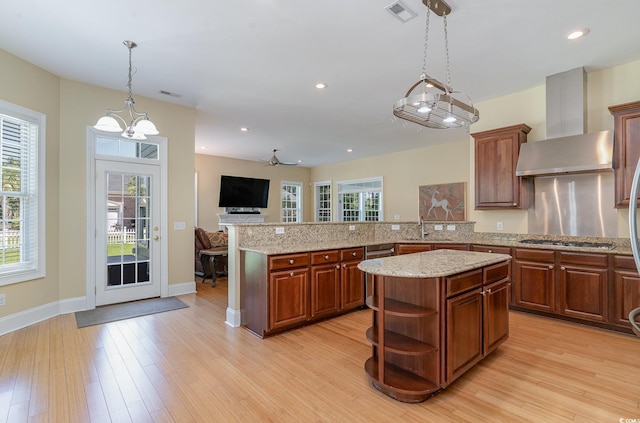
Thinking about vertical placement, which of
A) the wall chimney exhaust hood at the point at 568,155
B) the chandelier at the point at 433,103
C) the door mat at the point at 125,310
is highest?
the chandelier at the point at 433,103

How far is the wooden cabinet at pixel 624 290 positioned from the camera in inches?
125

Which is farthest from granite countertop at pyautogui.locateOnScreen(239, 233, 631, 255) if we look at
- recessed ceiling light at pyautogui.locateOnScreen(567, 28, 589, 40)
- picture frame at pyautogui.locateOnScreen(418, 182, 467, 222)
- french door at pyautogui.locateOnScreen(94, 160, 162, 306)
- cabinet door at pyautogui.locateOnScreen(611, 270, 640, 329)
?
picture frame at pyautogui.locateOnScreen(418, 182, 467, 222)

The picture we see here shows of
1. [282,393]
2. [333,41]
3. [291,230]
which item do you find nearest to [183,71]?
[333,41]

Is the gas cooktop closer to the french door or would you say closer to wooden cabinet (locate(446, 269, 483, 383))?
wooden cabinet (locate(446, 269, 483, 383))

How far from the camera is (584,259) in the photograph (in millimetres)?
3447

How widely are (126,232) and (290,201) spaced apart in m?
6.55

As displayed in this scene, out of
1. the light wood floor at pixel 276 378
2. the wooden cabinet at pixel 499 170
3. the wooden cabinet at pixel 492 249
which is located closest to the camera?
the light wood floor at pixel 276 378

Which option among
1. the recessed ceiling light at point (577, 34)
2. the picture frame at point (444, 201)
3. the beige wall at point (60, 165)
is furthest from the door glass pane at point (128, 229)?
the picture frame at point (444, 201)

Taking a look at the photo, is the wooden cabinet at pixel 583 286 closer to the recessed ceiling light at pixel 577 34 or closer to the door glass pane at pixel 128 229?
the recessed ceiling light at pixel 577 34

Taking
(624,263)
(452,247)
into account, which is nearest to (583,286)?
(624,263)

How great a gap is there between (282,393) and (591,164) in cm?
400

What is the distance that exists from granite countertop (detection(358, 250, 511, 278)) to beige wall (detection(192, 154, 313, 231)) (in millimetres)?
7030

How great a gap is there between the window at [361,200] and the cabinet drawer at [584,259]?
5.59m

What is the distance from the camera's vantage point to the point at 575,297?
3527 mm
